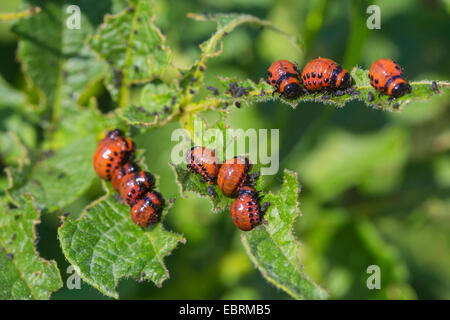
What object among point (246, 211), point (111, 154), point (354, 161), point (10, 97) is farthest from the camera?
point (354, 161)

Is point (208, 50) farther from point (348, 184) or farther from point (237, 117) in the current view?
point (348, 184)

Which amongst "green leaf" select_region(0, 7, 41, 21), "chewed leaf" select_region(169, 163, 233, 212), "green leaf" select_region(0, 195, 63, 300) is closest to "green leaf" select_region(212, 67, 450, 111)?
"chewed leaf" select_region(169, 163, 233, 212)

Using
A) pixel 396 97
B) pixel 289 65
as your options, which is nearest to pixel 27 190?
pixel 289 65

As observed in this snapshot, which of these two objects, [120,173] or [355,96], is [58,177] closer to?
[120,173]

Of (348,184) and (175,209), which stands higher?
(348,184)

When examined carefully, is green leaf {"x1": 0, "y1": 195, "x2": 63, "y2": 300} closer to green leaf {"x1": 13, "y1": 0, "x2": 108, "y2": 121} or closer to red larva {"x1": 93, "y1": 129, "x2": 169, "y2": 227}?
red larva {"x1": 93, "y1": 129, "x2": 169, "y2": 227}

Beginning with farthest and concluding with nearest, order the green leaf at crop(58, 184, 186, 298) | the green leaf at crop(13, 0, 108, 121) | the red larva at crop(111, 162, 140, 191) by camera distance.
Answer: the green leaf at crop(13, 0, 108, 121) → the red larva at crop(111, 162, 140, 191) → the green leaf at crop(58, 184, 186, 298)

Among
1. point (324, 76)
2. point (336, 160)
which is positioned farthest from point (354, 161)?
point (324, 76)
